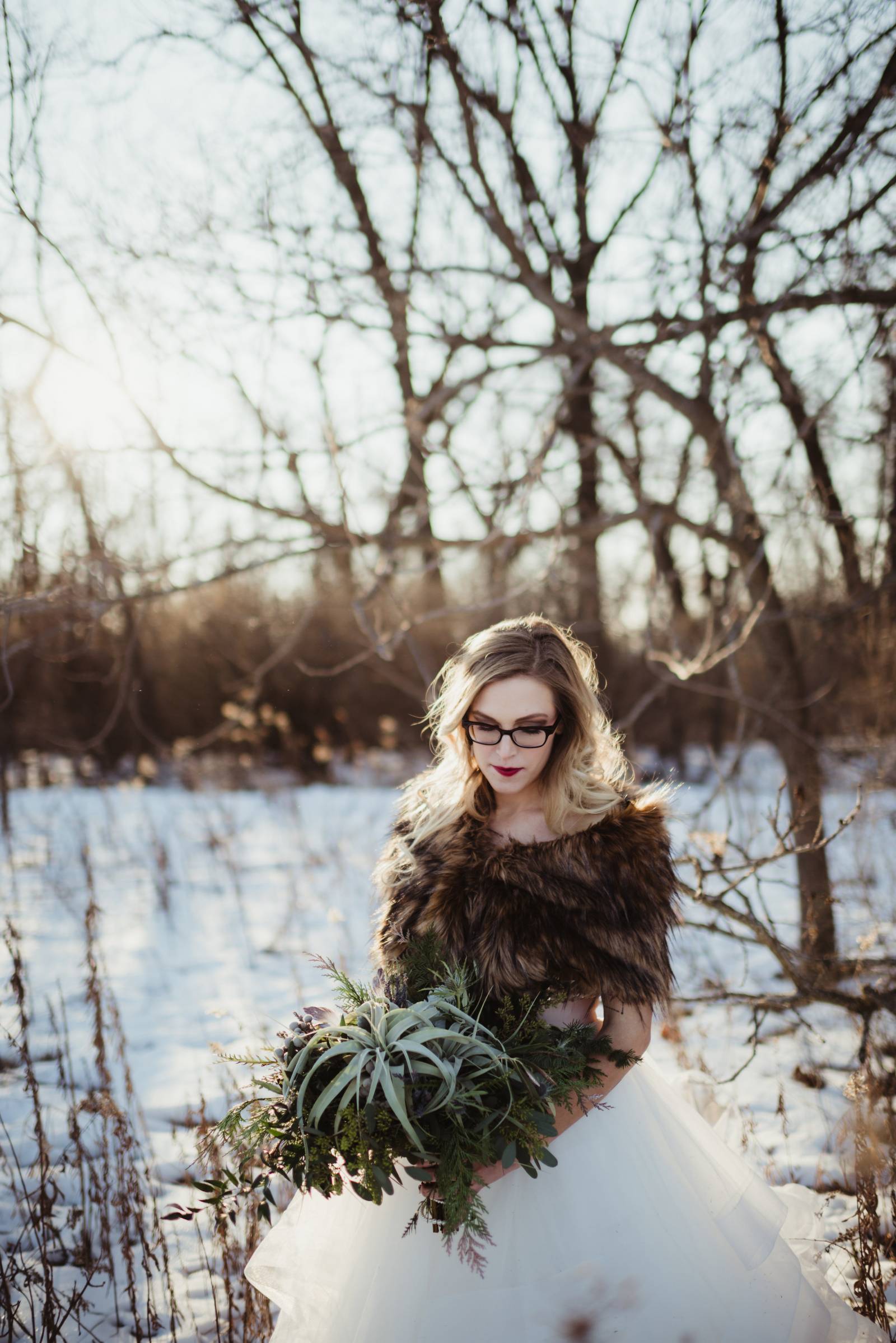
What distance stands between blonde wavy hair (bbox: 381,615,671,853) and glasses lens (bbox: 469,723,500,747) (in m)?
0.07

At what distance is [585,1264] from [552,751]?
42.1 inches

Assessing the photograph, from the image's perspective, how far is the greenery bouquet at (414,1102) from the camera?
1464mm

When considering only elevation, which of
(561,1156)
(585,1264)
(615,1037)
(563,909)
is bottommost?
(585,1264)

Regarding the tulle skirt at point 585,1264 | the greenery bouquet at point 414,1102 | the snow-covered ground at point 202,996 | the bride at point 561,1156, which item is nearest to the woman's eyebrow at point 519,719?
the bride at point 561,1156

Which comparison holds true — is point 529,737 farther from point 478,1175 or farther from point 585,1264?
point 585,1264

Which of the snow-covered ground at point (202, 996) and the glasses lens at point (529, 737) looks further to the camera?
the snow-covered ground at point (202, 996)

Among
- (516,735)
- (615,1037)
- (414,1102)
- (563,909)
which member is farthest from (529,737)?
(414,1102)

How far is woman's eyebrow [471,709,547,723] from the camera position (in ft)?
6.40

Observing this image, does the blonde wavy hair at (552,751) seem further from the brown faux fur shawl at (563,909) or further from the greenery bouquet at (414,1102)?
the greenery bouquet at (414,1102)

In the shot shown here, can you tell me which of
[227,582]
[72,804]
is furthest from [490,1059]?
[227,582]

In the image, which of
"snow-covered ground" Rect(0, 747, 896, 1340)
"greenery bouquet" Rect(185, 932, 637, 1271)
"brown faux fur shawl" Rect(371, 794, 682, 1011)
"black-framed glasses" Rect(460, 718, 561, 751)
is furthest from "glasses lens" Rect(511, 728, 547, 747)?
"snow-covered ground" Rect(0, 747, 896, 1340)

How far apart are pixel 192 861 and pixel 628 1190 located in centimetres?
552

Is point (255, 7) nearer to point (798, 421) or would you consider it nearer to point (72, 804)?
point (798, 421)

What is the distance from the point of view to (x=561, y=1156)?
5.74ft
